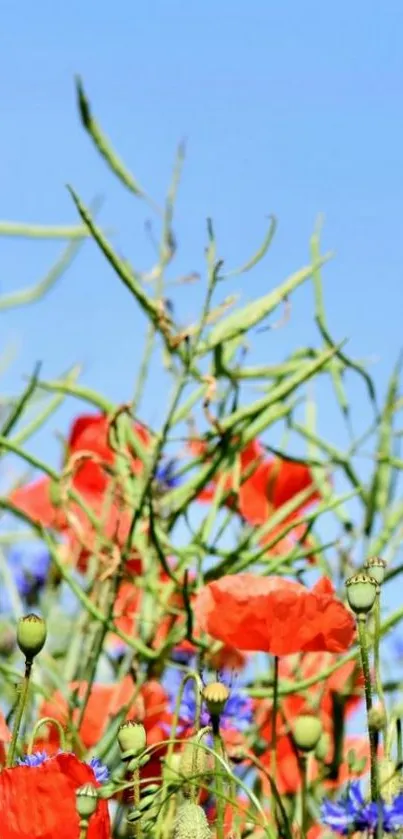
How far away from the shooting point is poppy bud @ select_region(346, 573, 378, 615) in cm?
44

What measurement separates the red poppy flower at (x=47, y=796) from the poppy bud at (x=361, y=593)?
0.30ft

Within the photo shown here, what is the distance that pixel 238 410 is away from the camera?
2.49 feet

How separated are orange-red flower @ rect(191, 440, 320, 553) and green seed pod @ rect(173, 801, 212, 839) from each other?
1.51ft

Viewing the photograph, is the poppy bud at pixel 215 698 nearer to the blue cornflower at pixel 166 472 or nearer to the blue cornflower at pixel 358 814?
the blue cornflower at pixel 358 814

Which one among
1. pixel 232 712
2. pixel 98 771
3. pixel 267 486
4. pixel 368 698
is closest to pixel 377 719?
pixel 368 698

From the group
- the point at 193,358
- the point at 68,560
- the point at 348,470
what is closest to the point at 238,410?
the point at 193,358

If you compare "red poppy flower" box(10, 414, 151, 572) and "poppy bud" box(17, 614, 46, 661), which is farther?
"red poppy flower" box(10, 414, 151, 572)

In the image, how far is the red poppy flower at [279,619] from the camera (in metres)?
0.58

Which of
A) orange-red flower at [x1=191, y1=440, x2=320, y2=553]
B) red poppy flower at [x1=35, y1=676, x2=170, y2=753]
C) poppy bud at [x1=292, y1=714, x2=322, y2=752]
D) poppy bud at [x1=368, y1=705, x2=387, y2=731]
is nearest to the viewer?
poppy bud at [x1=368, y1=705, x2=387, y2=731]

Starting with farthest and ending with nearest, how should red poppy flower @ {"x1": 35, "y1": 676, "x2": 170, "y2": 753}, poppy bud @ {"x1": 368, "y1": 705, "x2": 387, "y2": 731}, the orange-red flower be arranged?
the orange-red flower → red poppy flower @ {"x1": 35, "y1": 676, "x2": 170, "y2": 753} → poppy bud @ {"x1": 368, "y1": 705, "x2": 387, "y2": 731}

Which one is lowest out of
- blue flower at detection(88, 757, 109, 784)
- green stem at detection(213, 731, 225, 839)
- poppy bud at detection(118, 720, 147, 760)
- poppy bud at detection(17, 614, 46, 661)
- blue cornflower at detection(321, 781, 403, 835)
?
blue cornflower at detection(321, 781, 403, 835)

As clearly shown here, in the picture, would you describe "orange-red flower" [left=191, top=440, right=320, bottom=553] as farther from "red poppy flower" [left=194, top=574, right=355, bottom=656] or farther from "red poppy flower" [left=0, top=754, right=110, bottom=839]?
"red poppy flower" [left=0, top=754, right=110, bottom=839]

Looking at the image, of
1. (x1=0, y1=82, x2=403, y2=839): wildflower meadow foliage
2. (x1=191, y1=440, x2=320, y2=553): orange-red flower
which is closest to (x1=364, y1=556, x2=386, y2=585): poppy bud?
(x1=0, y1=82, x2=403, y2=839): wildflower meadow foliage

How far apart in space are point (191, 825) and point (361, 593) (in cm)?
8
